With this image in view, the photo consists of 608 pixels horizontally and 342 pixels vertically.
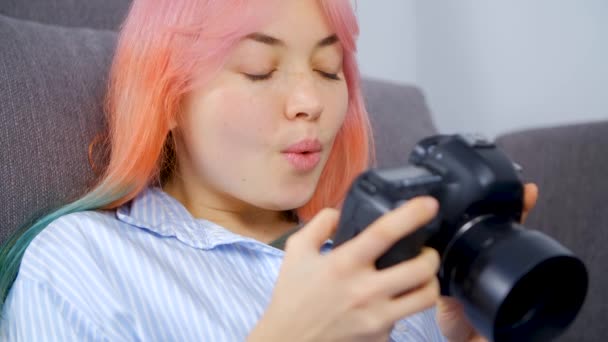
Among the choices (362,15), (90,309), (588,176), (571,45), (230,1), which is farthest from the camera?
(362,15)

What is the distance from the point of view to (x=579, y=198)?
96cm

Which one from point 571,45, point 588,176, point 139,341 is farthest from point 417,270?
point 571,45

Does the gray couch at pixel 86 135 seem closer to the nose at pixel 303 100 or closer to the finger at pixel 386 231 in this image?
the nose at pixel 303 100

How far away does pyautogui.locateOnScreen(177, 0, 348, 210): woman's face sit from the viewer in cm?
59

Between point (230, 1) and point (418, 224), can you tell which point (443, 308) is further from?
point (230, 1)

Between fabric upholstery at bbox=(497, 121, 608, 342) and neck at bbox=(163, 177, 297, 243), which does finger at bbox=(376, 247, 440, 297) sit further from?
fabric upholstery at bbox=(497, 121, 608, 342)

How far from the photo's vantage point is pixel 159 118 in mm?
635

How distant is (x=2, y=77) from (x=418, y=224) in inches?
21.4

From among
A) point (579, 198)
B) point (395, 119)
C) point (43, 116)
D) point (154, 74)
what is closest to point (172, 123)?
point (154, 74)

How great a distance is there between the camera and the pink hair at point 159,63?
23.4 inches

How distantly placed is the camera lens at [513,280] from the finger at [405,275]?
3cm

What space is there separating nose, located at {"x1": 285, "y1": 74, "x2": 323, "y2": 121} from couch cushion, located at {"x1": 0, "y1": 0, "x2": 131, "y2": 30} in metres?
0.51

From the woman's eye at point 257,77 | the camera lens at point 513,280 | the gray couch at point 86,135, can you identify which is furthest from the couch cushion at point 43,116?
the camera lens at point 513,280

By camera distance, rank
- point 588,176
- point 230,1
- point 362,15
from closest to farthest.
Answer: point 230,1 < point 588,176 < point 362,15
